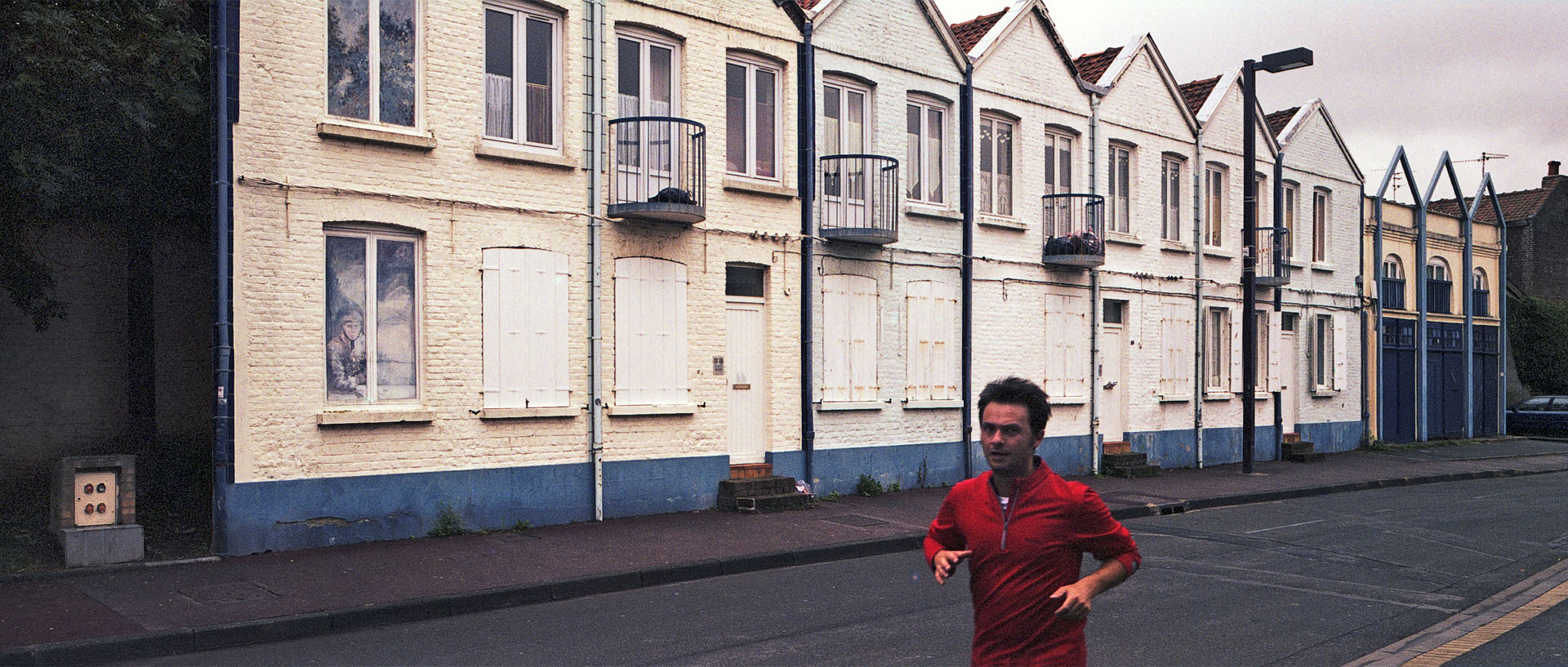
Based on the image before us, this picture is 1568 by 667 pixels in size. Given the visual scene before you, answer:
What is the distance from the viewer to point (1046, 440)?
65.2 feet

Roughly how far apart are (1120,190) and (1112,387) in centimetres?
359

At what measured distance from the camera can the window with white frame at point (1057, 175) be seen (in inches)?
800

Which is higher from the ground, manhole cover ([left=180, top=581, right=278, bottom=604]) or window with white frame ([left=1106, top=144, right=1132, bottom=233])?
window with white frame ([left=1106, top=144, right=1132, bottom=233])

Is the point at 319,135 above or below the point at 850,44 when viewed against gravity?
below

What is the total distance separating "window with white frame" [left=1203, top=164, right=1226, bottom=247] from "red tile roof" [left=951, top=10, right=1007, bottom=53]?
6.15m

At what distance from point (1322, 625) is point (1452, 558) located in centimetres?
426

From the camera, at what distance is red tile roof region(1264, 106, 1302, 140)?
2700 cm

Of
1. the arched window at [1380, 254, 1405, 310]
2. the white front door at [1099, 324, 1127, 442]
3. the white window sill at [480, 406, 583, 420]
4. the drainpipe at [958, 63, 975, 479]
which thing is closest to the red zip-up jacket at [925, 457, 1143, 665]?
the white window sill at [480, 406, 583, 420]

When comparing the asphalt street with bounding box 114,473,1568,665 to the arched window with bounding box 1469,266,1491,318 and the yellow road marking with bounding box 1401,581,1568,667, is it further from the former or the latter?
the arched window with bounding box 1469,266,1491,318

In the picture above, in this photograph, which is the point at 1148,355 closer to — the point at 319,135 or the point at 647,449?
the point at 647,449

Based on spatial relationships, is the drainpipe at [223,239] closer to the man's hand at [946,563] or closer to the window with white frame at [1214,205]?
the man's hand at [946,563]

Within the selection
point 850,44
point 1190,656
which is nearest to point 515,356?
point 850,44

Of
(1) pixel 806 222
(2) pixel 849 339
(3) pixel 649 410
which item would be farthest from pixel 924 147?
(3) pixel 649 410

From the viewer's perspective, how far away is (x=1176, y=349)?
23.1m
